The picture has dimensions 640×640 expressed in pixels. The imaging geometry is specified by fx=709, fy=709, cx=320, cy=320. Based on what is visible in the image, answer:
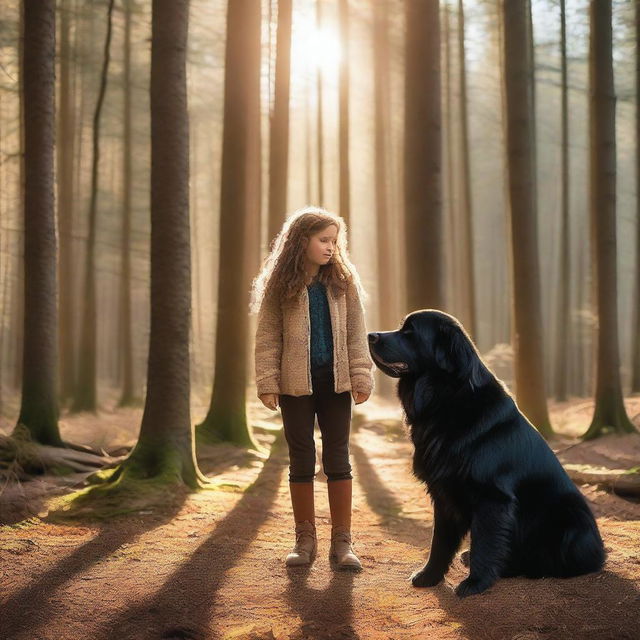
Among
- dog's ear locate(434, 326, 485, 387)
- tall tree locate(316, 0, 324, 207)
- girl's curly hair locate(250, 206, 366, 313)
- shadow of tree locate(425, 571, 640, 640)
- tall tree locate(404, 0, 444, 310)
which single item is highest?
tall tree locate(316, 0, 324, 207)

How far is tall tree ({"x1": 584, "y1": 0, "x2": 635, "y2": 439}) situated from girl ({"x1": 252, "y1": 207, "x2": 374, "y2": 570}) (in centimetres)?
726

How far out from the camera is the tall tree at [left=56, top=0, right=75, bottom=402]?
16359 millimetres

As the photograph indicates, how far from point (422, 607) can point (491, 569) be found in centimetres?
44

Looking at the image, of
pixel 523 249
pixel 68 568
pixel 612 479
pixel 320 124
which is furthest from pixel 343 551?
pixel 320 124

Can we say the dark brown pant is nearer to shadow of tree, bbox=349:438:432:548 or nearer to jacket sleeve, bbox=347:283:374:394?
jacket sleeve, bbox=347:283:374:394

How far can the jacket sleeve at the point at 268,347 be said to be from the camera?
467 centimetres

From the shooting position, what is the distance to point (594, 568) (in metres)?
4.12

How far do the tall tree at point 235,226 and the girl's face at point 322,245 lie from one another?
6.02 metres

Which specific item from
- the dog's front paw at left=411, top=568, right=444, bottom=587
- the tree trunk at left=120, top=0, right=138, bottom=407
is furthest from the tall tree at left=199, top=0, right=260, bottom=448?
the tree trunk at left=120, top=0, right=138, bottom=407

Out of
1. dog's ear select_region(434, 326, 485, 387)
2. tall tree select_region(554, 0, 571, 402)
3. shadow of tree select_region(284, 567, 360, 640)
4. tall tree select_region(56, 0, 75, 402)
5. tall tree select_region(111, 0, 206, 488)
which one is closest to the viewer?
shadow of tree select_region(284, 567, 360, 640)

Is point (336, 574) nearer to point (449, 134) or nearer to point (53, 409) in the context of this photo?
point (53, 409)

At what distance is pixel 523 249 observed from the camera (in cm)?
1132

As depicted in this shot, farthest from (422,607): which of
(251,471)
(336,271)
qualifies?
(251,471)

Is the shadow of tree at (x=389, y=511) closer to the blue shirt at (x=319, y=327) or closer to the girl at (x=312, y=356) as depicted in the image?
the girl at (x=312, y=356)
